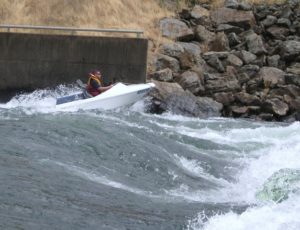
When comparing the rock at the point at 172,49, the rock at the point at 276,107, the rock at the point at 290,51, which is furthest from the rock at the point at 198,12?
the rock at the point at 276,107

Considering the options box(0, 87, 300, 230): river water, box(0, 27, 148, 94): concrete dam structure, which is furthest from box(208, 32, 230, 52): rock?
box(0, 87, 300, 230): river water

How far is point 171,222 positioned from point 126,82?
42.0 feet

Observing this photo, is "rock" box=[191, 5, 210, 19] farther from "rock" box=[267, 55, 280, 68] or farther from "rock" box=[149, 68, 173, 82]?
"rock" box=[149, 68, 173, 82]

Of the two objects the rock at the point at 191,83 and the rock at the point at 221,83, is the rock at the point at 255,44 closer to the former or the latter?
the rock at the point at 221,83

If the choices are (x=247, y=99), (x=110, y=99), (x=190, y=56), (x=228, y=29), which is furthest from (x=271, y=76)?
(x=110, y=99)

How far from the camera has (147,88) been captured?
1906 centimetres

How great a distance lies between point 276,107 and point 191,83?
2595mm

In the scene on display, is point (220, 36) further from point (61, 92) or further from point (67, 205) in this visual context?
point (67, 205)

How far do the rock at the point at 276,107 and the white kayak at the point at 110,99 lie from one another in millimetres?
3433

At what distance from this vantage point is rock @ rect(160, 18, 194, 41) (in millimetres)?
22812

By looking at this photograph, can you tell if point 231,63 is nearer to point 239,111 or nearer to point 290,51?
point 290,51

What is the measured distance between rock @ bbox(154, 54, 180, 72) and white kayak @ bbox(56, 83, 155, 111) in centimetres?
197

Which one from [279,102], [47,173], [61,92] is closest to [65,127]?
[47,173]

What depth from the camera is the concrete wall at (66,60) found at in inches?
808
